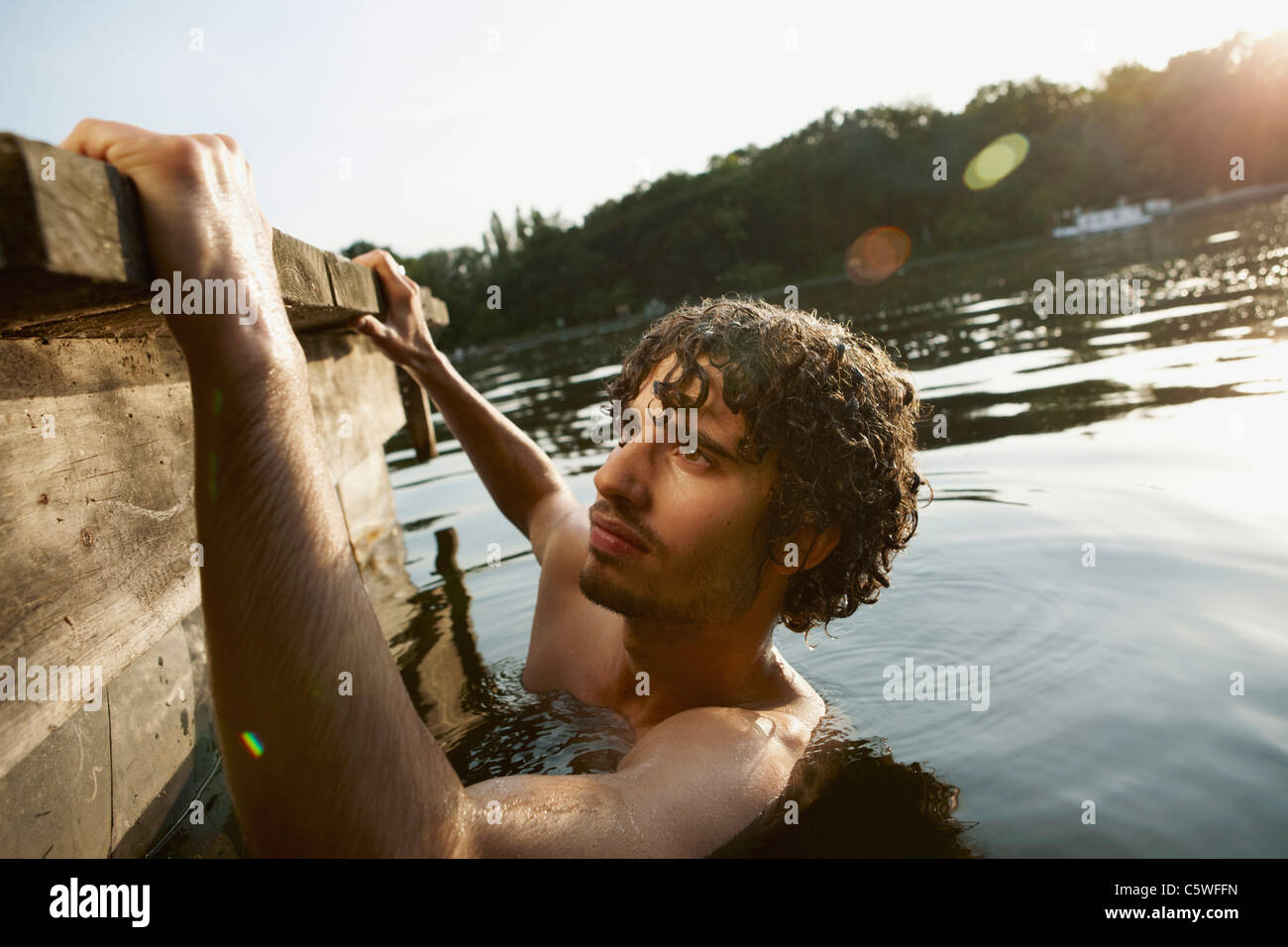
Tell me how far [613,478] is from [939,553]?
2.70m

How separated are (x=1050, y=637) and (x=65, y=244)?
3524mm

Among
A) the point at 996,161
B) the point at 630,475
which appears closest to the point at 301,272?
the point at 630,475

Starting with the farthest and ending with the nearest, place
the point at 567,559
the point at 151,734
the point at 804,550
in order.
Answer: the point at 567,559 → the point at 804,550 → the point at 151,734

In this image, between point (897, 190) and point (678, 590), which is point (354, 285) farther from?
point (897, 190)

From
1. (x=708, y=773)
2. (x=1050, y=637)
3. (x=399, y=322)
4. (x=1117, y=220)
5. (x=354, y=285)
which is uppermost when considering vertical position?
(x=1117, y=220)

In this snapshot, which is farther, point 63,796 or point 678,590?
point 678,590

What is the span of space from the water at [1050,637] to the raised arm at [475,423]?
2.33 feet

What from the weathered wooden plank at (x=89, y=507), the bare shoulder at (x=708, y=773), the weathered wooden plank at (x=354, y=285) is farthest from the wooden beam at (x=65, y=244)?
the bare shoulder at (x=708, y=773)

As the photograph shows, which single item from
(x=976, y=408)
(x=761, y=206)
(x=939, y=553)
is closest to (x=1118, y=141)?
(x=761, y=206)

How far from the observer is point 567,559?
3430mm
